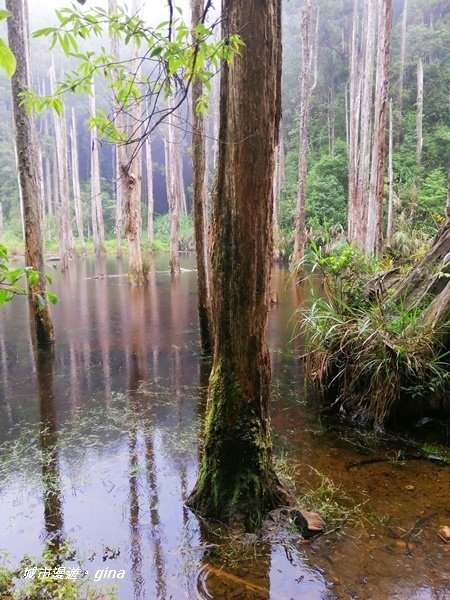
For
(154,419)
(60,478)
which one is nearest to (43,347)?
(154,419)

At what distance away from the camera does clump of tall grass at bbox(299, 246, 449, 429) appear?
3.72m

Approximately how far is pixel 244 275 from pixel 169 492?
1.64m

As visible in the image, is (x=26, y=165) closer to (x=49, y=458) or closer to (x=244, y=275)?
(x=49, y=458)

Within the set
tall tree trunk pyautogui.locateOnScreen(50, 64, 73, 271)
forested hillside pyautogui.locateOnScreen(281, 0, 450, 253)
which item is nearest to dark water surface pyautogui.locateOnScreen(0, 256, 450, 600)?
forested hillside pyautogui.locateOnScreen(281, 0, 450, 253)

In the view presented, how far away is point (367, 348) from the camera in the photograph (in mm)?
3779

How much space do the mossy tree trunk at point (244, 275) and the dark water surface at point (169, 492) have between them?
0.30 metres

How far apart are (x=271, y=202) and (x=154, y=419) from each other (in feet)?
8.96

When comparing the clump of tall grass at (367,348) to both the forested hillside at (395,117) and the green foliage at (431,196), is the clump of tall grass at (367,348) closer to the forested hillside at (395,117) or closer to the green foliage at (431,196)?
the forested hillside at (395,117)

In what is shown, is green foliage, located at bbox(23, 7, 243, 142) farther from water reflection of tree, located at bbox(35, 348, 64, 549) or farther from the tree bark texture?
the tree bark texture

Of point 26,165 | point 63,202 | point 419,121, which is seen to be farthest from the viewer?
point 63,202

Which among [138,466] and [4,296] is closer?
[4,296]

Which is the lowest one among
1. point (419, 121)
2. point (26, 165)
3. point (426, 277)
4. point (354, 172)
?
point (426, 277)

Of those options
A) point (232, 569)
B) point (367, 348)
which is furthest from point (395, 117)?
point (232, 569)

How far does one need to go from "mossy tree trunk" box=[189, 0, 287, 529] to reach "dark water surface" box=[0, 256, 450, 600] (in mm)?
304
